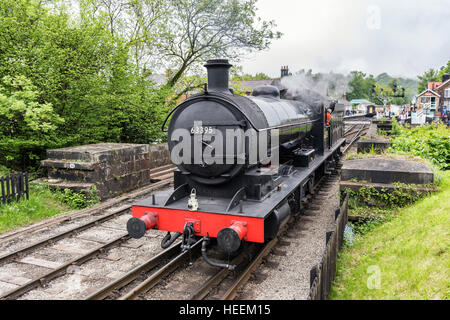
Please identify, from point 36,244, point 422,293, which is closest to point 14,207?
Answer: point 36,244

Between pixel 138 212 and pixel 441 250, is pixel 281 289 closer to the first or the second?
pixel 441 250

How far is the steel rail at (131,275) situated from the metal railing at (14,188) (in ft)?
15.7

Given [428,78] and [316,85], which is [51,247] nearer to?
[316,85]

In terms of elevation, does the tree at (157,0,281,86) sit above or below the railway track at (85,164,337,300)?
above

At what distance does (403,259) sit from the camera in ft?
15.9

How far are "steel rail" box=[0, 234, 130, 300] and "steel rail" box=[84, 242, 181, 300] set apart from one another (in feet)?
3.81

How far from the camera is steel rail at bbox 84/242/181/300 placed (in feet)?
15.6

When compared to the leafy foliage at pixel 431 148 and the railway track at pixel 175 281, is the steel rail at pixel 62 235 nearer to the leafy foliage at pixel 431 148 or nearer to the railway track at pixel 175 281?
the railway track at pixel 175 281

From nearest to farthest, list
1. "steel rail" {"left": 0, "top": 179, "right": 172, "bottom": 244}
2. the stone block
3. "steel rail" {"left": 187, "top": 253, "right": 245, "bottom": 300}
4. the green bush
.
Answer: "steel rail" {"left": 187, "top": 253, "right": 245, "bottom": 300}
the stone block
"steel rail" {"left": 0, "top": 179, "right": 172, "bottom": 244}
the green bush

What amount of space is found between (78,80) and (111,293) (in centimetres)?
830

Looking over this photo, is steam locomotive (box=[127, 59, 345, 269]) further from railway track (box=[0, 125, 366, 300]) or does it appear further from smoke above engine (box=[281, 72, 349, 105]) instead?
smoke above engine (box=[281, 72, 349, 105])

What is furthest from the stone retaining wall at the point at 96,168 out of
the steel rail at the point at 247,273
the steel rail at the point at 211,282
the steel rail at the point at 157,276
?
the steel rail at the point at 247,273

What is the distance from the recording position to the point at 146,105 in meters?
14.4

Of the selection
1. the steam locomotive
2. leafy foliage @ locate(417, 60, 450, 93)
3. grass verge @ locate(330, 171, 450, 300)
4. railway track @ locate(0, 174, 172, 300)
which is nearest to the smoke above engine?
the steam locomotive
